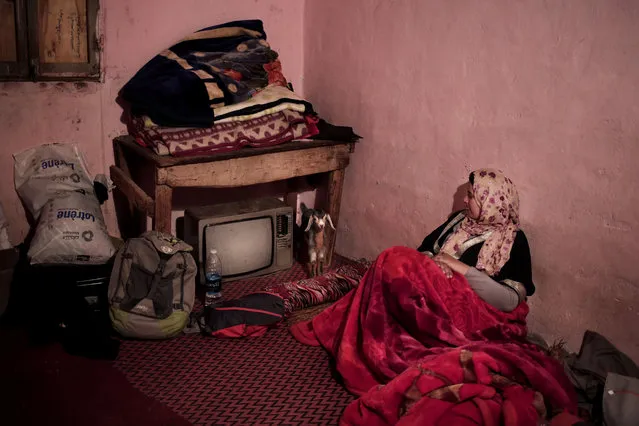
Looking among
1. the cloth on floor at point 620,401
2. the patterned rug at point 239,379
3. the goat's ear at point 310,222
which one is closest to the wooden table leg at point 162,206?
the patterned rug at point 239,379

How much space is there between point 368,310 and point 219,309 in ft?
2.86

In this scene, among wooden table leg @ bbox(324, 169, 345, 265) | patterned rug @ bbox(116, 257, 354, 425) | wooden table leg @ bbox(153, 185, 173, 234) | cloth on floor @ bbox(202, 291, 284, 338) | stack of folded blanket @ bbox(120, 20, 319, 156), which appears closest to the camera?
patterned rug @ bbox(116, 257, 354, 425)

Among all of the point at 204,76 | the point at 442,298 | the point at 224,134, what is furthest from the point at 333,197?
the point at 442,298

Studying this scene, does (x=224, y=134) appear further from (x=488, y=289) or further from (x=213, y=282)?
(x=488, y=289)

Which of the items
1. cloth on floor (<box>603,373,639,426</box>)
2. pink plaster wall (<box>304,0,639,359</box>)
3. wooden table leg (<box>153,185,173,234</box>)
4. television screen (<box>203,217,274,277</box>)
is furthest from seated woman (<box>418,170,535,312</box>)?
wooden table leg (<box>153,185,173,234</box>)

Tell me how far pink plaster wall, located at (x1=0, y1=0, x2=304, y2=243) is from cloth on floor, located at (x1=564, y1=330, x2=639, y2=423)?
9.74 ft

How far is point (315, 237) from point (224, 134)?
3.01 ft

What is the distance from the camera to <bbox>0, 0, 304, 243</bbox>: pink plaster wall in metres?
3.80

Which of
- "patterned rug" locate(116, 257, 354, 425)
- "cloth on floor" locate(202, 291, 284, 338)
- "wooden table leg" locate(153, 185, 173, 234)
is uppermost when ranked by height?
"wooden table leg" locate(153, 185, 173, 234)

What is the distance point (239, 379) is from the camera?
10.5ft

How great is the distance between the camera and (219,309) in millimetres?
3578

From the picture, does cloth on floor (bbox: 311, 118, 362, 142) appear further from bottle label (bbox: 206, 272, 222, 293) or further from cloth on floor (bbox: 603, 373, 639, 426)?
cloth on floor (bbox: 603, 373, 639, 426)

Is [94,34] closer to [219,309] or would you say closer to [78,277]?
[78,277]

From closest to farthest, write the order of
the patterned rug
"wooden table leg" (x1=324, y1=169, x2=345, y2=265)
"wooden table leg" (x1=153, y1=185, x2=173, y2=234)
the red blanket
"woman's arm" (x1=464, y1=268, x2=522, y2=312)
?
the red blanket
the patterned rug
"woman's arm" (x1=464, y1=268, x2=522, y2=312)
"wooden table leg" (x1=153, y1=185, x2=173, y2=234)
"wooden table leg" (x1=324, y1=169, x2=345, y2=265)
